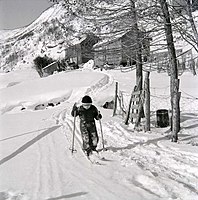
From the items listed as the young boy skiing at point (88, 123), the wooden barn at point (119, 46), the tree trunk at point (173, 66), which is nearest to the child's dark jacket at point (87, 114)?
the young boy skiing at point (88, 123)

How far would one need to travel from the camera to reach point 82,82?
33375mm

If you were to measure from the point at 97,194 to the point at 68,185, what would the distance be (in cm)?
76

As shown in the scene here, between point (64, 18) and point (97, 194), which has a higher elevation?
point (64, 18)

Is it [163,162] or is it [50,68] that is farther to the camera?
[50,68]

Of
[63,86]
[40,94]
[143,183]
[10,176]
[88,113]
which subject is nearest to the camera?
[143,183]

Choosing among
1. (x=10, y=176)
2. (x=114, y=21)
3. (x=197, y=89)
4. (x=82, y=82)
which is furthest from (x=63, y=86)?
(x=10, y=176)

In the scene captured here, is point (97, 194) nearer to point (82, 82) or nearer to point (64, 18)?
point (64, 18)

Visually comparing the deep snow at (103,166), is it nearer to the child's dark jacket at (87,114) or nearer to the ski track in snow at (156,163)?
the ski track in snow at (156,163)

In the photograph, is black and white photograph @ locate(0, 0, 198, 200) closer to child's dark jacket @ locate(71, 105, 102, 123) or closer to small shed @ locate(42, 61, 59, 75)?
child's dark jacket @ locate(71, 105, 102, 123)

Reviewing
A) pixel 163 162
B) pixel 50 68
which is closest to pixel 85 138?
pixel 163 162

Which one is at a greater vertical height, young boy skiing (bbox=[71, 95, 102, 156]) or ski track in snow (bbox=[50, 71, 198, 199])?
young boy skiing (bbox=[71, 95, 102, 156])

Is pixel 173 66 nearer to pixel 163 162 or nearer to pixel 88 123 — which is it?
pixel 88 123

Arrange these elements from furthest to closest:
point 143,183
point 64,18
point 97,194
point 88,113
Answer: point 64,18
point 88,113
point 143,183
point 97,194

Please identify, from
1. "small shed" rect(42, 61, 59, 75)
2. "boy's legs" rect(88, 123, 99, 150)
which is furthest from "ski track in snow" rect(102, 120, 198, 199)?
"small shed" rect(42, 61, 59, 75)
